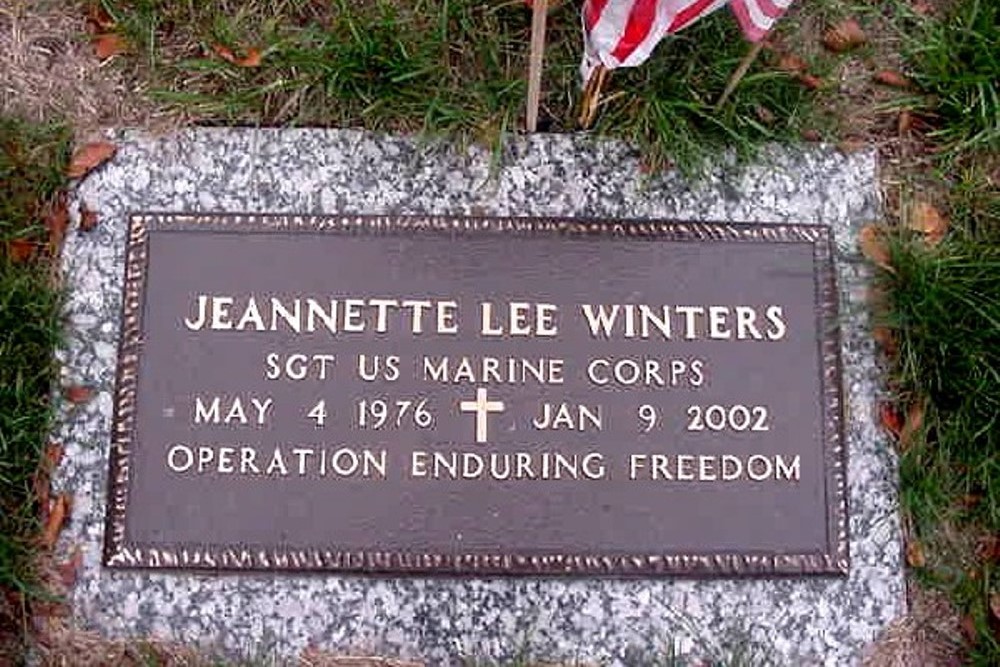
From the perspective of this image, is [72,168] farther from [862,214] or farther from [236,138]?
[862,214]

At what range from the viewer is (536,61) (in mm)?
2406

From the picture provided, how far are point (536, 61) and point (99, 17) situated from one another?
1135mm

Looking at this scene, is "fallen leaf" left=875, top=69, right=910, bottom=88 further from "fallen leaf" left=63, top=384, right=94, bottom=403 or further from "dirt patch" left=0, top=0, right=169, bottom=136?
"fallen leaf" left=63, top=384, right=94, bottom=403

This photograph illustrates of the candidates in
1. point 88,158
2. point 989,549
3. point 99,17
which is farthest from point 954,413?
point 99,17

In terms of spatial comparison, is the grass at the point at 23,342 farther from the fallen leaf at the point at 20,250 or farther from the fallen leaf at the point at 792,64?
the fallen leaf at the point at 792,64

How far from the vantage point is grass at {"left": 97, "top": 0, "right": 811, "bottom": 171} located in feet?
8.72

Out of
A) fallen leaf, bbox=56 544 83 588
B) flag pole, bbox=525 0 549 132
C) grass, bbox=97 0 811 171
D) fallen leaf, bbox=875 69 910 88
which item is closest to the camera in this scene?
flag pole, bbox=525 0 549 132

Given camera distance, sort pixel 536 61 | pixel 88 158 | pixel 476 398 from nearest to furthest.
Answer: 1. pixel 536 61
2. pixel 476 398
3. pixel 88 158

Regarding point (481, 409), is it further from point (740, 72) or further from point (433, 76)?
point (740, 72)

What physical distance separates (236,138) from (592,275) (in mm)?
913

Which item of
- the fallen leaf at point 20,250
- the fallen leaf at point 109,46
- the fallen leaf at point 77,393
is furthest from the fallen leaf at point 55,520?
the fallen leaf at point 109,46

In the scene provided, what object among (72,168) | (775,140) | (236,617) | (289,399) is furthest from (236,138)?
(775,140)

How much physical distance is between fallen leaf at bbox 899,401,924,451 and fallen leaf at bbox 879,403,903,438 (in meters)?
0.01

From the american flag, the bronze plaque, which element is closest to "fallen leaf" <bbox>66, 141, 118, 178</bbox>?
the bronze plaque
